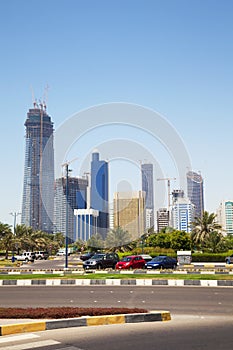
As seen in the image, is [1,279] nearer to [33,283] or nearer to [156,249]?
[33,283]

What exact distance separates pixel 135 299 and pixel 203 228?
4962 cm

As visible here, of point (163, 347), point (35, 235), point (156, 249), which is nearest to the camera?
point (163, 347)

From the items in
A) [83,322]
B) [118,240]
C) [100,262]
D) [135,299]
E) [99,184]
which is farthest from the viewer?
[99,184]

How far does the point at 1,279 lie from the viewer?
2331 cm

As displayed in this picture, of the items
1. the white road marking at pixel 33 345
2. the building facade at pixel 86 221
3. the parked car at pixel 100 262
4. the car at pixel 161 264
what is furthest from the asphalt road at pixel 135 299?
the building facade at pixel 86 221

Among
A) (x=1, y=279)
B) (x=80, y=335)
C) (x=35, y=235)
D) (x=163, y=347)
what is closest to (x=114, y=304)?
(x=80, y=335)

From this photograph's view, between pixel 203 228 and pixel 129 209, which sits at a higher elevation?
pixel 129 209

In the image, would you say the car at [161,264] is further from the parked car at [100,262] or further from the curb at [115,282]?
the curb at [115,282]

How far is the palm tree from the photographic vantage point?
62312 millimetres

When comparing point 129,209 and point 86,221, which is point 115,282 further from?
point 86,221

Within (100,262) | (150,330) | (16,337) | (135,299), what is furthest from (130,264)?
(16,337)

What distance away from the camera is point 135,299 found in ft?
51.0

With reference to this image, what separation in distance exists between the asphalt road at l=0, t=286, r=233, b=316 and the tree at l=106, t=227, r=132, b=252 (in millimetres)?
48531

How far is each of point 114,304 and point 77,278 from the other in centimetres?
977
